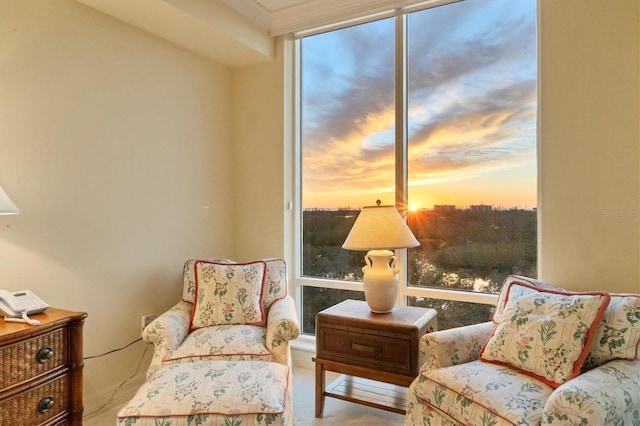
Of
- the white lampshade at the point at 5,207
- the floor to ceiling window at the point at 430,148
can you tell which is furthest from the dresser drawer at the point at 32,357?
the floor to ceiling window at the point at 430,148

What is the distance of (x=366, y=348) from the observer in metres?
2.16

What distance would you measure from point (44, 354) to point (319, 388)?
1396 millimetres

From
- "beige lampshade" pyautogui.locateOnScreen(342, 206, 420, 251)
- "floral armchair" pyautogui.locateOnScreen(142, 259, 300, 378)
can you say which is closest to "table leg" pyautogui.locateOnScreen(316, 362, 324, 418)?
"floral armchair" pyautogui.locateOnScreen(142, 259, 300, 378)

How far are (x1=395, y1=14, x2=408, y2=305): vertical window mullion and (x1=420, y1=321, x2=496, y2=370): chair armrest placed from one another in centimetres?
90

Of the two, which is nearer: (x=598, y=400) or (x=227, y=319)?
(x=598, y=400)

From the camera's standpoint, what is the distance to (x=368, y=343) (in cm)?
216

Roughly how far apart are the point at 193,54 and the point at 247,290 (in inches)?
73.3

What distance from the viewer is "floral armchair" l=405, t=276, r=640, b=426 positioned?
141 cm

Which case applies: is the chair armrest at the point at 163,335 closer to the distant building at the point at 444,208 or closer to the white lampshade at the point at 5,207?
the white lampshade at the point at 5,207

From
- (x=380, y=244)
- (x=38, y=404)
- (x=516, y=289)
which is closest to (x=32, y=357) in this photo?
(x=38, y=404)

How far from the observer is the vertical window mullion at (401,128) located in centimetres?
287

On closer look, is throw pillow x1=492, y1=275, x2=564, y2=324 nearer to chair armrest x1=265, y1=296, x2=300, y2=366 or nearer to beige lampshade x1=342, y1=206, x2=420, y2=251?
beige lampshade x1=342, y1=206, x2=420, y2=251

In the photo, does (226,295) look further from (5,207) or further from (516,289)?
(516,289)

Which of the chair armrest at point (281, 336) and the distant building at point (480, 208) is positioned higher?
the distant building at point (480, 208)
